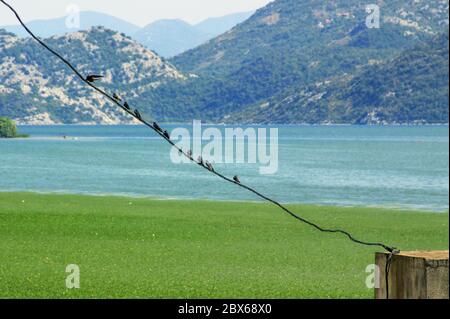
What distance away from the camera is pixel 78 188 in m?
64.4

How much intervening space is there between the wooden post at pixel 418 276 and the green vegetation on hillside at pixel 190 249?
12.3m

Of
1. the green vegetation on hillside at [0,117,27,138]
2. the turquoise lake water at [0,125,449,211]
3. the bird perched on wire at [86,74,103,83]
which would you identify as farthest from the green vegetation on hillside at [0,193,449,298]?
the green vegetation on hillside at [0,117,27,138]

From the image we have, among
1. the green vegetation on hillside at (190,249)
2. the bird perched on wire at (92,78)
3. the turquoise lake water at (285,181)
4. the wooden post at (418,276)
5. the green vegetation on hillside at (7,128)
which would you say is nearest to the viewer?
the wooden post at (418,276)

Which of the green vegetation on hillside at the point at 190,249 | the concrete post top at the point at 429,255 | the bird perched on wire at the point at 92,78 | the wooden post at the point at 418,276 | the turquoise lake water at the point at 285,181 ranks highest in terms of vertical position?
the bird perched on wire at the point at 92,78

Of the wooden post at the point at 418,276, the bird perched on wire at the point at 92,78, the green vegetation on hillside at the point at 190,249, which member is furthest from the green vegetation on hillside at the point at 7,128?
the wooden post at the point at 418,276

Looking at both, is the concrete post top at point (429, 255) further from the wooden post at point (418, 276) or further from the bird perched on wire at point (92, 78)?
the bird perched on wire at point (92, 78)

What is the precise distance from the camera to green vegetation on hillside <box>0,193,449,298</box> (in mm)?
17078

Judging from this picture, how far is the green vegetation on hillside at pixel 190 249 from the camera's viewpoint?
17.1 metres

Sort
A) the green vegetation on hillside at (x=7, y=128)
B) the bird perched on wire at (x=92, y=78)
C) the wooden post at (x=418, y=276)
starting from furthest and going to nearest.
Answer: the green vegetation on hillside at (x=7, y=128) < the bird perched on wire at (x=92, y=78) < the wooden post at (x=418, y=276)

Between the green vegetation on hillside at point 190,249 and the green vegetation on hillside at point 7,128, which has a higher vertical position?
the green vegetation on hillside at point 7,128

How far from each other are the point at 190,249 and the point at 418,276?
20508 millimetres

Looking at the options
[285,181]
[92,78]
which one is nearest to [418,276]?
[92,78]
